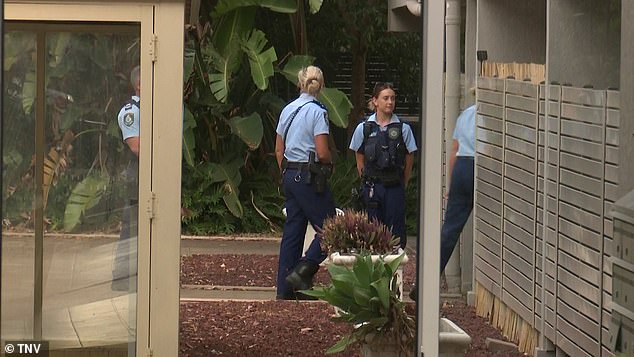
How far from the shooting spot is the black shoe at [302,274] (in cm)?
1015

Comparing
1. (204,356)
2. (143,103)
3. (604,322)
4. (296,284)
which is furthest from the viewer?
(296,284)

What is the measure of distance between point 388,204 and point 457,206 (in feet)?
15.1

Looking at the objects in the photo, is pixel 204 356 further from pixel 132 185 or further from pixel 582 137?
pixel 582 137

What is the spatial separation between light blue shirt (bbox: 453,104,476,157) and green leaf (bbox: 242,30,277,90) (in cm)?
811

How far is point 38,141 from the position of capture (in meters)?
6.43

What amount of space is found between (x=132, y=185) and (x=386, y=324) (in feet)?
4.84

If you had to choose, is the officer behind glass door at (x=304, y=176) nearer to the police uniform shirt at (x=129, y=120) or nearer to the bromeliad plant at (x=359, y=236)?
the bromeliad plant at (x=359, y=236)

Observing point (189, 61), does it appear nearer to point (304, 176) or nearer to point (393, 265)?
point (304, 176)

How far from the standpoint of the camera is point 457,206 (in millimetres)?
5328

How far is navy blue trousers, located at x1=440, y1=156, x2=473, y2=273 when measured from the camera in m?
5.26

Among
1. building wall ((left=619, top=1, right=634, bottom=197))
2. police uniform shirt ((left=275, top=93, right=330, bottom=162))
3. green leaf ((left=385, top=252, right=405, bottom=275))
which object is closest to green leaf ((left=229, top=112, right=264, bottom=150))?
police uniform shirt ((left=275, top=93, right=330, bottom=162))

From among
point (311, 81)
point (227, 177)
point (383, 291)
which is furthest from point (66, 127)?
point (227, 177)

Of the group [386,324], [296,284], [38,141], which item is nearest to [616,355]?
[386,324]

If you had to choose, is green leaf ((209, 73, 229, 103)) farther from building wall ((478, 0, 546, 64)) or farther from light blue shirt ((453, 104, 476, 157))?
light blue shirt ((453, 104, 476, 157))
